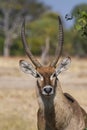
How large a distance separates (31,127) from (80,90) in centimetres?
1119

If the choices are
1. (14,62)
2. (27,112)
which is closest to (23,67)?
(27,112)

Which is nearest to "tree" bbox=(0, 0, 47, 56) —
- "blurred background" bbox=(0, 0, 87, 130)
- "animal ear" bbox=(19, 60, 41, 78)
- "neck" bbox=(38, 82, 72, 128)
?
"blurred background" bbox=(0, 0, 87, 130)

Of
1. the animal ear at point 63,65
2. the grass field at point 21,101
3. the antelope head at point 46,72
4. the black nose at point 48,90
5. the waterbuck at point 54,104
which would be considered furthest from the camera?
the grass field at point 21,101

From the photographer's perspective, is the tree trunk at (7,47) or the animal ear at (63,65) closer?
the animal ear at (63,65)

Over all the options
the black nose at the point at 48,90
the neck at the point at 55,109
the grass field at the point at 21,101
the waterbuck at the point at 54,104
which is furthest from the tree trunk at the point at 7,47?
the black nose at the point at 48,90

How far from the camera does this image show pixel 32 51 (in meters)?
78.1

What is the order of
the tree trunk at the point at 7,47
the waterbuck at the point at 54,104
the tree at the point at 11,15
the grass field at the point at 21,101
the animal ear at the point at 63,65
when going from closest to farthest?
the waterbuck at the point at 54,104
the animal ear at the point at 63,65
the grass field at the point at 21,101
the tree trunk at the point at 7,47
the tree at the point at 11,15

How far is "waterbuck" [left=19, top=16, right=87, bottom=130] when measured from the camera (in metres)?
10.3

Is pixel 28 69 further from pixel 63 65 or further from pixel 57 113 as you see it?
pixel 57 113

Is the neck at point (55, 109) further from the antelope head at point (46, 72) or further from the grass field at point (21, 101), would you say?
the grass field at point (21, 101)

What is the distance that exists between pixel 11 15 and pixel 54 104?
3044 inches

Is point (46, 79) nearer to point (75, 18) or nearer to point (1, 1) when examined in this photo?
point (75, 18)

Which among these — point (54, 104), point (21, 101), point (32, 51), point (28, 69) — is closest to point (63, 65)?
point (28, 69)

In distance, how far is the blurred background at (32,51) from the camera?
15464 millimetres
